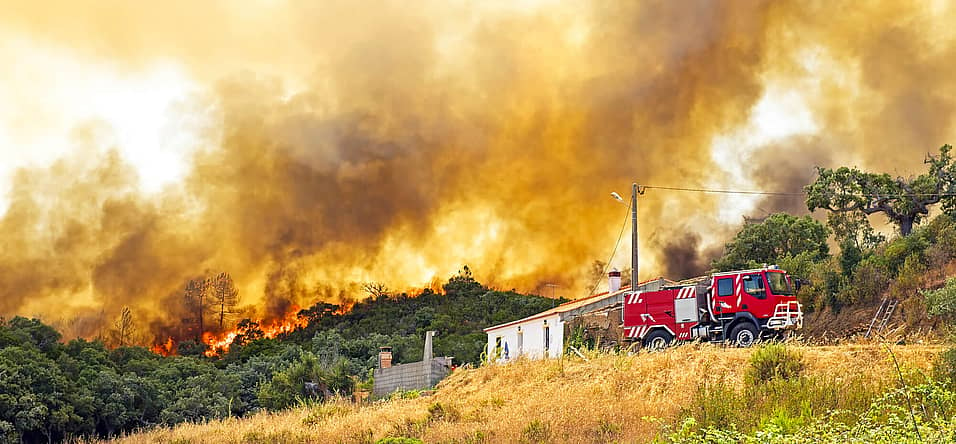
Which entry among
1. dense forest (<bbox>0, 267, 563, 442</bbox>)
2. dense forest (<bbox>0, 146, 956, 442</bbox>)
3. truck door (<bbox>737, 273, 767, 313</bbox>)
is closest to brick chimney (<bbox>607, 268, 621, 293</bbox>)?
dense forest (<bbox>0, 146, 956, 442</bbox>)

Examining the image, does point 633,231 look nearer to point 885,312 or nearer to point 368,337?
point 885,312

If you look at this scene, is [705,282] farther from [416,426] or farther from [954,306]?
[416,426]

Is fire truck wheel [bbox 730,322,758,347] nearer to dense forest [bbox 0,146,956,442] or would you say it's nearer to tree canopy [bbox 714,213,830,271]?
dense forest [bbox 0,146,956,442]

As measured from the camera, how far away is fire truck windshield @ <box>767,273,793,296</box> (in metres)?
27.4

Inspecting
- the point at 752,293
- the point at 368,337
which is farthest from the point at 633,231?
the point at 368,337

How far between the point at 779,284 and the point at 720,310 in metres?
2.06

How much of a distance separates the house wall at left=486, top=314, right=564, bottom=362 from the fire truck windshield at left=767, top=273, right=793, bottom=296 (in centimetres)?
1112

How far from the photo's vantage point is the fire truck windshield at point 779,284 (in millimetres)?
27375

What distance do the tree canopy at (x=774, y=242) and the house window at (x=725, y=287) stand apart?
24.9 m

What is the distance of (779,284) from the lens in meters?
27.5

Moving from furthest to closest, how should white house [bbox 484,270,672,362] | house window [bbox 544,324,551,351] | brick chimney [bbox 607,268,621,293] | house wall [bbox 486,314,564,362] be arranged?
brick chimney [bbox 607,268,621,293]
house window [bbox 544,324,551,351]
white house [bbox 484,270,672,362]
house wall [bbox 486,314,564,362]

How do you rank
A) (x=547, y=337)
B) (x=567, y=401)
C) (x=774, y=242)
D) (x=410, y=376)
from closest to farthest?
(x=567, y=401)
(x=410, y=376)
(x=547, y=337)
(x=774, y=242)

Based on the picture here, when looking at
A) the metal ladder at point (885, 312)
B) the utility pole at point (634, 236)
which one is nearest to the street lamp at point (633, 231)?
the utility pole at point (634, 236)

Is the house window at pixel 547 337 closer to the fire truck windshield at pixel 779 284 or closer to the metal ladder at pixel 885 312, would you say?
the metal ladder at pixel 885 312
